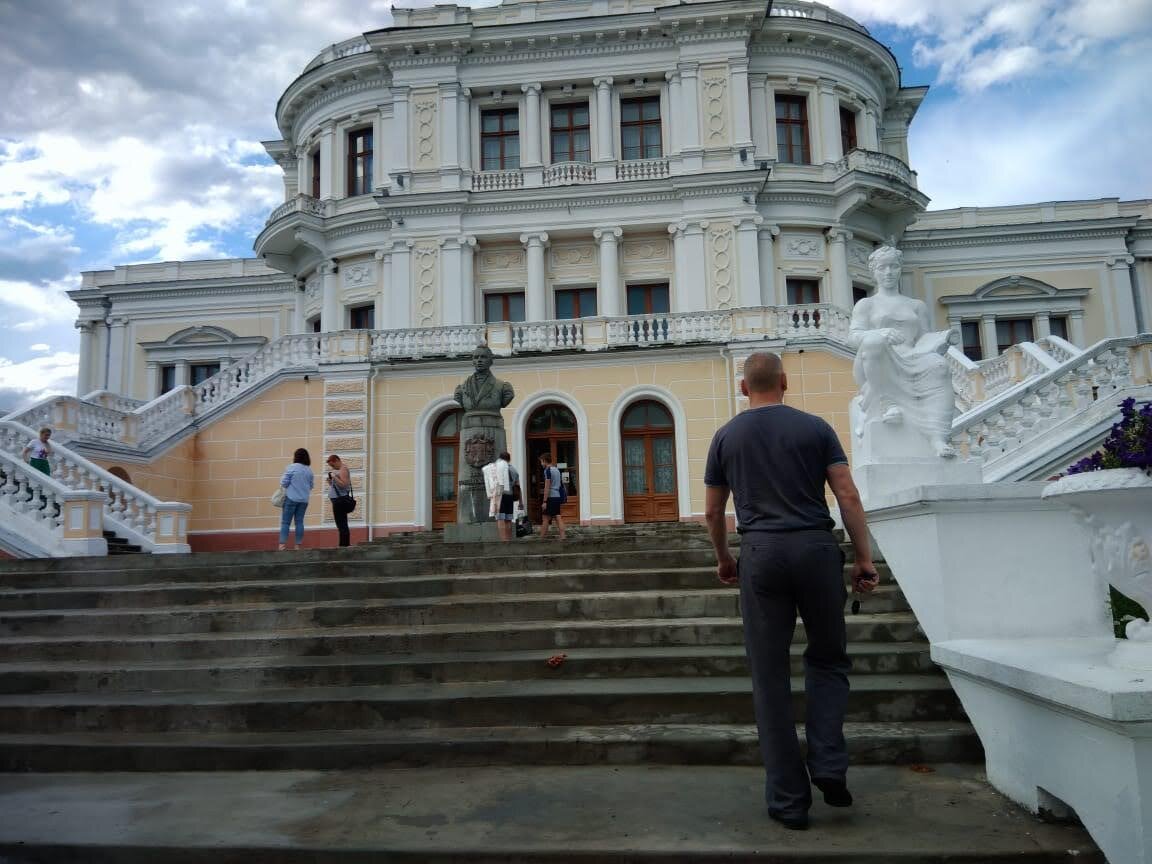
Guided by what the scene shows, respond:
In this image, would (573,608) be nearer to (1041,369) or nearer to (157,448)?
(1041,369)

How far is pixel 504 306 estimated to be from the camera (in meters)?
27.9

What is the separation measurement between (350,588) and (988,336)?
29145 mm

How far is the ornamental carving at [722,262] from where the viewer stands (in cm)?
2611

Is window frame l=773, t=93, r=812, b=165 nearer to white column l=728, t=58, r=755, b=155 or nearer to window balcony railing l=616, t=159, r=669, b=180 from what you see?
white column l=728, t=58, r=755, b=155

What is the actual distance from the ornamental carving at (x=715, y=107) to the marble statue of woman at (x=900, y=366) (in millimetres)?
20552

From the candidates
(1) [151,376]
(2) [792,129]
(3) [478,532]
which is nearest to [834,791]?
(3) [478,532]

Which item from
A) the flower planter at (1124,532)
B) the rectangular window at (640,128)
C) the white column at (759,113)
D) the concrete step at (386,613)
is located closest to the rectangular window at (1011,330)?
the white column at (759,113)

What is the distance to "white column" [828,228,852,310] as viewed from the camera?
27.1 metres

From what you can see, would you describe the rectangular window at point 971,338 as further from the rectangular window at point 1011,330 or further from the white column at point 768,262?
the white column at point 768,262

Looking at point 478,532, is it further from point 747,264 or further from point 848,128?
point 848,128

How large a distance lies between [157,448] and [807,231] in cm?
1963

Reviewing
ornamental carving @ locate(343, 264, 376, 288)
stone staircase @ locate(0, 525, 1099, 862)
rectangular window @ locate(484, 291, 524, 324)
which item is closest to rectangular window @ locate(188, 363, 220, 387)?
ornamental carving @ locate(343, 264, 376, 288)

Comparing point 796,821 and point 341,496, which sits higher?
point 341,496


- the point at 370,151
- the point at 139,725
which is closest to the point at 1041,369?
the point at 139,725
